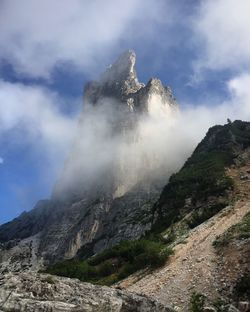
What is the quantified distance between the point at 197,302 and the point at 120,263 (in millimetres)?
20073

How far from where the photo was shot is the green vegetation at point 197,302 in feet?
87.4

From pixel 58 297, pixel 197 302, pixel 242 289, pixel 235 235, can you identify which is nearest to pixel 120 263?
pixel 235 235

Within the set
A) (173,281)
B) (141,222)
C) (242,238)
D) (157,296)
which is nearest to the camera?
(157,296)

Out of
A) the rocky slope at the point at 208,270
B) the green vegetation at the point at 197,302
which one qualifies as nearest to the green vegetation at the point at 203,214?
the rocky slope at the point at 208,270

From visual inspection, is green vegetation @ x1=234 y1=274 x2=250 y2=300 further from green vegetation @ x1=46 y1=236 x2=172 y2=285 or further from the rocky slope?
green vegetation @ x1=46 y1=236 x2=172 y2=285

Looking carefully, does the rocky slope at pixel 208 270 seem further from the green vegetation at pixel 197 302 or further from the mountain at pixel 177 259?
the green vegetation at pixel 197 302

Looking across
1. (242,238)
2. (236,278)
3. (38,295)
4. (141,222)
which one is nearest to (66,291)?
(38,295)

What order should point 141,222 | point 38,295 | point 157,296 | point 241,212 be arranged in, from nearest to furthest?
1. point 38,295
2. point 157,296
3. point 241,212
4. point 141,222

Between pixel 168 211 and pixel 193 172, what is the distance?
527 inches

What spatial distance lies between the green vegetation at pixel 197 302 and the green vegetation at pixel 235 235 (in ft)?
29.1

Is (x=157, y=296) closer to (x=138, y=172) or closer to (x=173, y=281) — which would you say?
(x=173, y=281)

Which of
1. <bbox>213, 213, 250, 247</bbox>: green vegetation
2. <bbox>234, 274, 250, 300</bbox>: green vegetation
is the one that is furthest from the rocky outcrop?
<bbox>213, 213, 250, 247</bbox>: green vegetation

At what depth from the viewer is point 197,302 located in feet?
90.7

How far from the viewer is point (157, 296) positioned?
30156 millimetres
